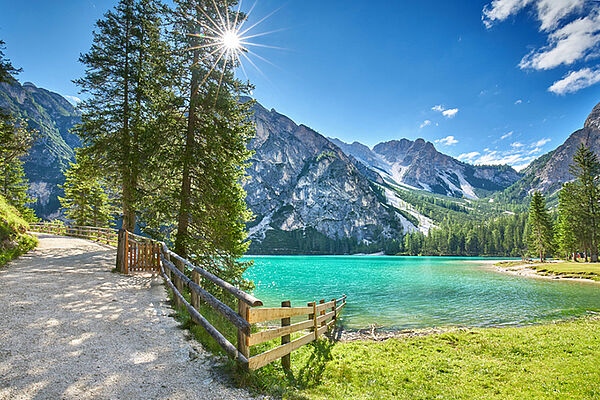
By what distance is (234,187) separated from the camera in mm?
14930

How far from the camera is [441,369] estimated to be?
366 inches

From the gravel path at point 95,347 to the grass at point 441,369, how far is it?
2.28 feet

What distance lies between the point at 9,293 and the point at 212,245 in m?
7.28

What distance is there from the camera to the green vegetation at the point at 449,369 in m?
6.94

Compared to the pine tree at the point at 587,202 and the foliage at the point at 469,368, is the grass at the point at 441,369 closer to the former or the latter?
the foliage at the point at 469,368

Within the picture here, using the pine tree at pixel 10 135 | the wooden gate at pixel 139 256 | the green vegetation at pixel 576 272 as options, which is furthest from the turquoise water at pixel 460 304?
the pine tree at pixel 10 135

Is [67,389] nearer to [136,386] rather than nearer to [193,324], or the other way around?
[136,386]

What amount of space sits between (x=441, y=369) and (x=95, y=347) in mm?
10117

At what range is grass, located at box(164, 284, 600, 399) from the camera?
6805 mm

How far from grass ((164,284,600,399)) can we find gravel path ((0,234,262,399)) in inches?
27.3

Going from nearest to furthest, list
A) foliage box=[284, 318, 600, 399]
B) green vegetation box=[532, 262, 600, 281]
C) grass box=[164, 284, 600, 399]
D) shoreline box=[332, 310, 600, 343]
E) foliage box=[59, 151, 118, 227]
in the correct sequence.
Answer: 1. grass box=[164, 284, 600, 399]
2. foliage box=[284, 318, 600, 399]
3. shoreline box=[332, 310, 600, 343]
4. green vegetation box=[532, 262, 600, 281]
5. foliage box=[59, 151, 118, 227]

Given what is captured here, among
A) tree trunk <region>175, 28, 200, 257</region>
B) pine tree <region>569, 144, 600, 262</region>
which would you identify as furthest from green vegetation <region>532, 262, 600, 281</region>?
tree trunk <region>175, 28, 200, 257</region>

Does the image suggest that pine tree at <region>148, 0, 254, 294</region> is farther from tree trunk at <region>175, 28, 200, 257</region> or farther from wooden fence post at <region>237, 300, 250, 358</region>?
wooden fence post at <region>237, 300, 250, 358</region>

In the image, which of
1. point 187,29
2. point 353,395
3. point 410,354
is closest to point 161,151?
point 187,29
